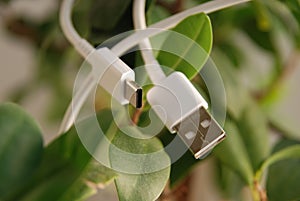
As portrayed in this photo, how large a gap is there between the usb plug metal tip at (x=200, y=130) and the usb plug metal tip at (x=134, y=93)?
0.10ft

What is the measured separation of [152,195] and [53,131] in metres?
0.65

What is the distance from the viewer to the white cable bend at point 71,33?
1.53ft

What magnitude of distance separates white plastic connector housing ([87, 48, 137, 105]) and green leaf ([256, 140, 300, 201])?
0.16 meters

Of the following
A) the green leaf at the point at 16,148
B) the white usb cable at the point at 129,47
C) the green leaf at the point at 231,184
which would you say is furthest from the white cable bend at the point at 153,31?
the green leaf at the point at 231,184

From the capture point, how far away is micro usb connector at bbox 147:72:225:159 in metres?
0.39

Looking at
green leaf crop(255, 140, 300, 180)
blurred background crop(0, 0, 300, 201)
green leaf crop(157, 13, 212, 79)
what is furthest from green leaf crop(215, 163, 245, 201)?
green leaf crop(157, 13, 212, 79)

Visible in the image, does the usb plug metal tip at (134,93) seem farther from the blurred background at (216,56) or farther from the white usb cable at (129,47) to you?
the blurred background at (216,56)

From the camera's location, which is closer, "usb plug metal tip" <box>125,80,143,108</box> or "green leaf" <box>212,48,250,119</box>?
"usb plug metal tip" <box>125,80,143,108</box>

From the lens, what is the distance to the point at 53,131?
1.03 m

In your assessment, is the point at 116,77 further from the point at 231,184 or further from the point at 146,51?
the point at 231,184

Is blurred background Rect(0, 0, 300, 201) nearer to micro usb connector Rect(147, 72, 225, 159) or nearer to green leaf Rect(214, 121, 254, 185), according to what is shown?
green leaf Rect(214, 121, 254, 185)

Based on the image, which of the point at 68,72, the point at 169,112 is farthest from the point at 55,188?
the point at 68,72

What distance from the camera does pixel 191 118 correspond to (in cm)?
39

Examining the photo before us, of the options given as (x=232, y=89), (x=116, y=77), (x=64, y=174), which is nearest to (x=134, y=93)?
(x=116, y=77)
